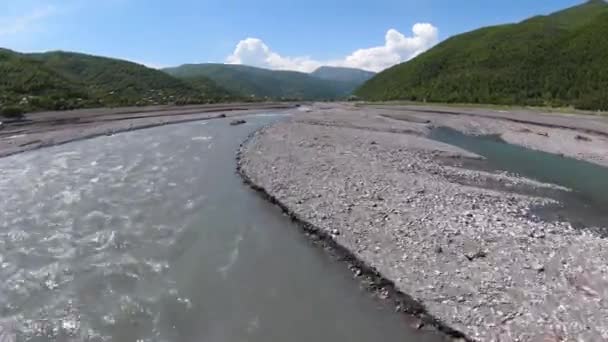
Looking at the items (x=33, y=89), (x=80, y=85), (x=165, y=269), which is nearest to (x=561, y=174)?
(x=165, y=269)

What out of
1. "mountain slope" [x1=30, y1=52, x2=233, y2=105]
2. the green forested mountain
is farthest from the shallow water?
"mountain slope" [x1=30, y1=52, x2=233, y2=105]

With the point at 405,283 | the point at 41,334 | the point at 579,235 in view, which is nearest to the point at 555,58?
the point at 579,235

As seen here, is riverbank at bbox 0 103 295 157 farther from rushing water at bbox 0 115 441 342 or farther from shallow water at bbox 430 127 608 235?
shallow water at bbox 430 127 608 235

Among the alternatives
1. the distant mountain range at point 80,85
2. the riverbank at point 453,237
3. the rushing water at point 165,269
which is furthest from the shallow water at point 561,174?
the distant mountain range at point 80,85

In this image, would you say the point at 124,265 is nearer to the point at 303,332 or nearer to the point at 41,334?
the point at 41,334

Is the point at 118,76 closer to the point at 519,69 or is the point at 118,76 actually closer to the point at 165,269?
the point at 519,69

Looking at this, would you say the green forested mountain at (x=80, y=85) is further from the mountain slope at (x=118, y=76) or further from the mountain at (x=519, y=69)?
the mountain at (x=519, y=69)
